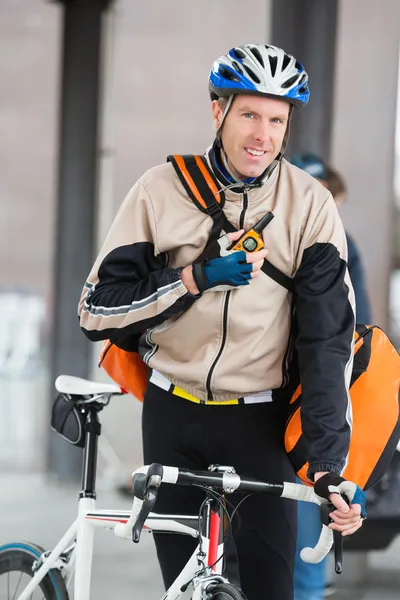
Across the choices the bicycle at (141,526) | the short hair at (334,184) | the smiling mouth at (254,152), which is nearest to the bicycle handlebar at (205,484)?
the bicycle at (141,526)

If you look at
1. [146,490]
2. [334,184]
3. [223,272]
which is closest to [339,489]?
[146,490]

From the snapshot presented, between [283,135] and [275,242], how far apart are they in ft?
0.67

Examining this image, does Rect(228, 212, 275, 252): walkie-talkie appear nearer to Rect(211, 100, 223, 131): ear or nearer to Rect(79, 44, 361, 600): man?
Rect(79, 44, 361, 600): man

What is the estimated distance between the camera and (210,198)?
198 centimetres

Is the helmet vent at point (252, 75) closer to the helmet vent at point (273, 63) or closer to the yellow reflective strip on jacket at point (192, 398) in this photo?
the helmet vent at point (273, 63)

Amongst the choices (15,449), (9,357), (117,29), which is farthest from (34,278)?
(117,29)

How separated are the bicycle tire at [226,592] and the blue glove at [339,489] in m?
0.21

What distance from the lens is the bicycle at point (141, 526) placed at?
1751mm

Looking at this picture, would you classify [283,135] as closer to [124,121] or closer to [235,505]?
[235,505]

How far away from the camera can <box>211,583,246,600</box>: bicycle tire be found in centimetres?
175

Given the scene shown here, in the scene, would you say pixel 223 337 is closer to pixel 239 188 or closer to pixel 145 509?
pixel 239 188

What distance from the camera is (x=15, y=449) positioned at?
25.6 ft

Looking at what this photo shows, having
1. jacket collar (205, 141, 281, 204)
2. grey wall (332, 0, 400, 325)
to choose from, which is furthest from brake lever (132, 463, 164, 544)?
grey wall (332, 0, 400, 325)

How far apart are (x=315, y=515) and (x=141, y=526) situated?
6.66 ft
